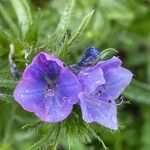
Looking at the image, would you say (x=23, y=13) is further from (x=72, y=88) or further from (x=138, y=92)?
(x=138, y=92)

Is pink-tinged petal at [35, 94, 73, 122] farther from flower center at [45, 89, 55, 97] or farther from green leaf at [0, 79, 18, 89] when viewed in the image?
green leaf at [0, 79, 18, 89]

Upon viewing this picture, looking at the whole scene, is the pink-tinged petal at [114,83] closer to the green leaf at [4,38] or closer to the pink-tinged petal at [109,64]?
the pink-tinged petal at [109,64]

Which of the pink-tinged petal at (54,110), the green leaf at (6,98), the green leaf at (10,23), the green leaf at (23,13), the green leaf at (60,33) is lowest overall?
the green leaf at (10,23)

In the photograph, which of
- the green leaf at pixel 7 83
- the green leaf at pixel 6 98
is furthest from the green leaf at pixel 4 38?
the green leaf at pixel 6 98

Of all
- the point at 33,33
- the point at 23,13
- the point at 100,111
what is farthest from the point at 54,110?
the point at 23,13

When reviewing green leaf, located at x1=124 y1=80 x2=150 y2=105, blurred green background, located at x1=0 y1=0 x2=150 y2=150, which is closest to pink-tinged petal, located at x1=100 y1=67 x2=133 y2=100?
blurred green background, located at x1=0 y1=0 x2=150 y2=150

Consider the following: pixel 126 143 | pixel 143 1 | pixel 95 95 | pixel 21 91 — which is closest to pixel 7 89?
pixel 21 91

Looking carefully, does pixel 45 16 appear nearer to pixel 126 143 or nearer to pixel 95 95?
pixel 126 143
